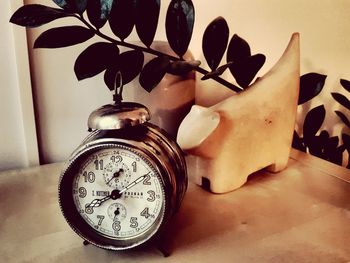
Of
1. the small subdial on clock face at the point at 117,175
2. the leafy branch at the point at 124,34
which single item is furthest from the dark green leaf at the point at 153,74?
the small subdial on clock face at the point at 117,175

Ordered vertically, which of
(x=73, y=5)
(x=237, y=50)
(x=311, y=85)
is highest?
(x=73, y=5)

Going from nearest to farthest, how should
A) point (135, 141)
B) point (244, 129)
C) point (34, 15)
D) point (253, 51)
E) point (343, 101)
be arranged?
point (135, 141) → point (34, 15) → point (244, 129) → point (343, 101) → point (253, 51)

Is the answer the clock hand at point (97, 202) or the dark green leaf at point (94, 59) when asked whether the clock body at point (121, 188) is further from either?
the dark green leaf at point (94, 59)

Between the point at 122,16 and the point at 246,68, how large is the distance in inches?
11.6

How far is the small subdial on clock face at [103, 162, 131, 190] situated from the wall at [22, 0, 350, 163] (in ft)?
1.45

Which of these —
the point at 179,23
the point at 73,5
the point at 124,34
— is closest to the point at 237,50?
the point at 179,23

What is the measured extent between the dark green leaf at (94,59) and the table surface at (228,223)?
0.91 feet

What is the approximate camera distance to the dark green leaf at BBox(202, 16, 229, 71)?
93 centimetres

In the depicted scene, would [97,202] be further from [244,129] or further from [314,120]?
[314,120]

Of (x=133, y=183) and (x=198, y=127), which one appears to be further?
(x=198, y=127)

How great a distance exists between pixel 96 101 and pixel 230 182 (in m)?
0.42

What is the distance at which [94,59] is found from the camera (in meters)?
0.84

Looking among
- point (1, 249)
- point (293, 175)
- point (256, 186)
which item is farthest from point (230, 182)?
point (1, 249)

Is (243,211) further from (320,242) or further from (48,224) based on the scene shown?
(48,224)
